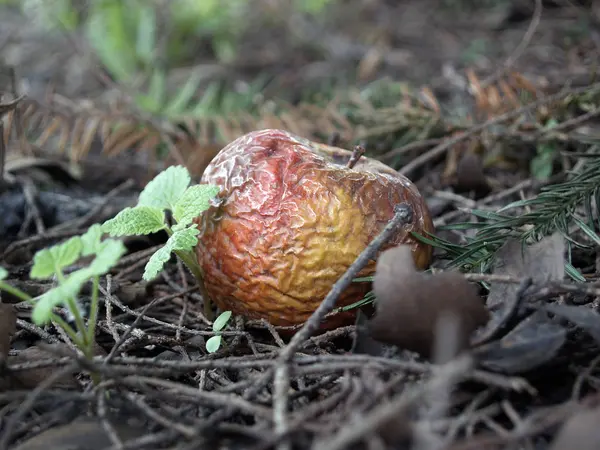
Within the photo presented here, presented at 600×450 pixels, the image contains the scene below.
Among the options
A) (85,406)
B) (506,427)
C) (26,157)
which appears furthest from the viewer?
(26,157)

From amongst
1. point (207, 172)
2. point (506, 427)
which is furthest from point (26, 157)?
point (506, 427)

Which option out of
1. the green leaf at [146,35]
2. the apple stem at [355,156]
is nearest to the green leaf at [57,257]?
the apple stem at [355,156]

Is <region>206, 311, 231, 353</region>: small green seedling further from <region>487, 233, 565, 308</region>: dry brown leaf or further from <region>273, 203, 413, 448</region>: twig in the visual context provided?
<region>487, 233, 565, 308</region>: dry brown leaf

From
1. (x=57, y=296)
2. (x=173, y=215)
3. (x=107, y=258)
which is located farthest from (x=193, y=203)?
(x=57, y=296)

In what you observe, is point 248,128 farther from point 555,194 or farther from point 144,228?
point 555,194

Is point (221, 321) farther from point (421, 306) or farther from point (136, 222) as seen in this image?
point (421, 306)
